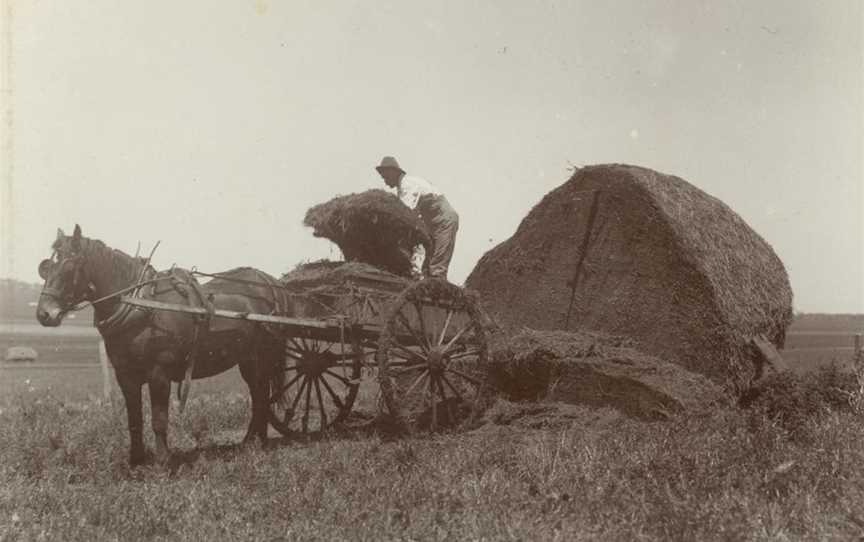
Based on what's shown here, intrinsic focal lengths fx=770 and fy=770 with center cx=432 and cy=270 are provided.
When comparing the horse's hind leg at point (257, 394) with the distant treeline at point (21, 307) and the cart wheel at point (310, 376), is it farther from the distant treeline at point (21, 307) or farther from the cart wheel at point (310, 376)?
the distant treeline at point (21, 307)

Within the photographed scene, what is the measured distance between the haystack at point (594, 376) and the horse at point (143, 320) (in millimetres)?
3153

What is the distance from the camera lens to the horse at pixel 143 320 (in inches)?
293

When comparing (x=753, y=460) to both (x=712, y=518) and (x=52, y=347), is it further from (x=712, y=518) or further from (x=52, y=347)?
(x=52, y=347)

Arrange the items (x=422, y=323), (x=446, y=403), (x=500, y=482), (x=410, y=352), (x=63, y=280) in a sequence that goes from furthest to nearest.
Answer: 1. (x=446, y=403)
2. (x=422, y=323)
3. (x=410, y=352)
4. (x=63, y=280)
5. (x=500, y=482)

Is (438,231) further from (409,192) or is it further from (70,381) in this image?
(70,381)

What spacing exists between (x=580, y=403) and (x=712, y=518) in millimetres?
3862

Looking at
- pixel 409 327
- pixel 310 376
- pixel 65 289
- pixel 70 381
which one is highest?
pixel 65 289

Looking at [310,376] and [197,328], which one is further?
[310,376]

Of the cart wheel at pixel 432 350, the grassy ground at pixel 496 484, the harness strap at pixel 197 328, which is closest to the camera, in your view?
the grassy ground at pixel 496 484

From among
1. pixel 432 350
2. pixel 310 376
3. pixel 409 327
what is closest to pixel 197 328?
pixel 310 376

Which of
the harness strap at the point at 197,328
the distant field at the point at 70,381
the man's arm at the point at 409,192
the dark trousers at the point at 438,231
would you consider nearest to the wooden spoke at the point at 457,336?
the dark trousers at the point at 438,231

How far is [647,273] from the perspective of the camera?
955 cm

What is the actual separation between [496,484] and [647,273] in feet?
14.5

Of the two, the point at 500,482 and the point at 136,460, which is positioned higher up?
the point at 500,482
